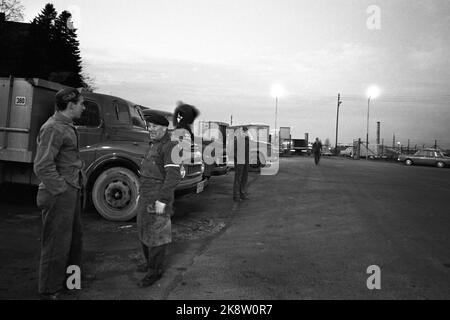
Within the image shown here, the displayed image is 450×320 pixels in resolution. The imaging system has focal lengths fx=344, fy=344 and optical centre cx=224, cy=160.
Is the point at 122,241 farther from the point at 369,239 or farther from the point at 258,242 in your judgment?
the point at 369,239

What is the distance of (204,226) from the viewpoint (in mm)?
6391

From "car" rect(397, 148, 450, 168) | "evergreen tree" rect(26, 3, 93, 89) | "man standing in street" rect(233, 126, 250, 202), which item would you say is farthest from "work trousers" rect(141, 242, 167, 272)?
"evergreen tree" rect(26, 3, 93, 89)

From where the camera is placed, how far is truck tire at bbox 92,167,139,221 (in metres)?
6.27

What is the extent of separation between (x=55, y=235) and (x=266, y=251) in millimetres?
2793

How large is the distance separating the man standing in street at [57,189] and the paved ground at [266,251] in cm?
34

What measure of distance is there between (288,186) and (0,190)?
8.51 m

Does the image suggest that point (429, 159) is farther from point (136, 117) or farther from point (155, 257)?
point (155, 257)

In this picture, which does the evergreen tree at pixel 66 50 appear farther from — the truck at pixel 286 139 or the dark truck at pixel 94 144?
the dark truck at pixel 94 144

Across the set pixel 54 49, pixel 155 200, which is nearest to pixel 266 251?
pixel 155 200

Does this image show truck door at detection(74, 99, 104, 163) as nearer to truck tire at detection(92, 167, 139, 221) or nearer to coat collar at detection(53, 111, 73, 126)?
truck tire at detection(92, 167, 139, 221)

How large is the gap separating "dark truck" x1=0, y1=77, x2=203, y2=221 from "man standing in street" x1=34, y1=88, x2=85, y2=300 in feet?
9.22

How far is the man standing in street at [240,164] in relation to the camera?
29.8ft

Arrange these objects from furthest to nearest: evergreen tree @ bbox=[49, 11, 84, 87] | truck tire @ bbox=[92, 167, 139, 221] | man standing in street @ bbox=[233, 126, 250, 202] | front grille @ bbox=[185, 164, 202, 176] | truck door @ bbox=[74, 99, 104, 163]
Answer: evergreen tree @ bbox=[49, 11, 84, 87] → man standing in street @ bbox=[233, 126, 250, 202] → front grille @ bbox=[185, 164, 202, 176] → truck door @ bbox=[74, 99, 104, 163] → truck tire @ bbox=[92, 167, 139, 221]
